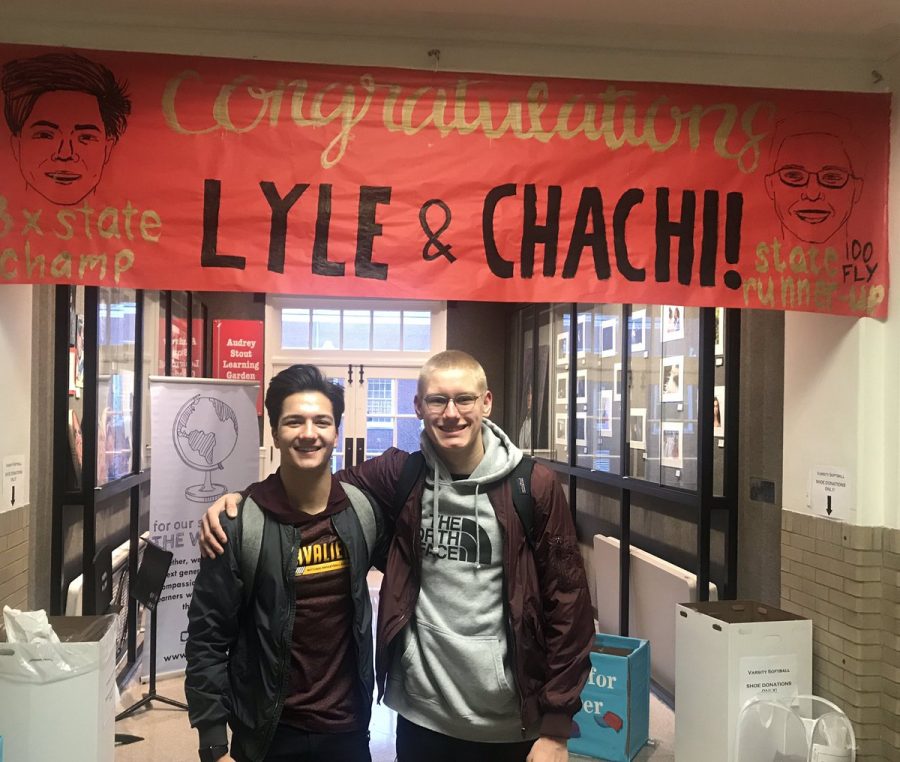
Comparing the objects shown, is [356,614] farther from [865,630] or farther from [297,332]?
[297,332]

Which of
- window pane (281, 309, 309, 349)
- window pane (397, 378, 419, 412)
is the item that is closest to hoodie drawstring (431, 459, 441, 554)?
window pane (397, 378, 419, 412)

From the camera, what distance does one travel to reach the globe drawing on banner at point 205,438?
365cm

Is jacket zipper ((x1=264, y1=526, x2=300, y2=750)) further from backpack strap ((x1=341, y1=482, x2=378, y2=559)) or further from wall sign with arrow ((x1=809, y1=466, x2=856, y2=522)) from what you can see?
wall sign with arrow ((x1=809, y1=466, x2=856, y2=522))

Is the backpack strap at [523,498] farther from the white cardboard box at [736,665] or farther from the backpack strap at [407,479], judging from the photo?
the white cardboard box at [736,665]

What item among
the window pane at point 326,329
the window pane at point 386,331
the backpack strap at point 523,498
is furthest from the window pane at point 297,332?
the backpack strap at point 523,498

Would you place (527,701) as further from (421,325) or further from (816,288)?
(421,325)

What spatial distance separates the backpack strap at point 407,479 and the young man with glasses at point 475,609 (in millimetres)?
24

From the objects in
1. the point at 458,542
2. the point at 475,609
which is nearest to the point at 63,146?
the point at 458,542

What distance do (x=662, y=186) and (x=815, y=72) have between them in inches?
25.5

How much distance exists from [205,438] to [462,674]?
8.01ft

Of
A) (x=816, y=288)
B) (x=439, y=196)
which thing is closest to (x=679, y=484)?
(x=816, y=288)

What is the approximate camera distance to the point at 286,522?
5.32 ft

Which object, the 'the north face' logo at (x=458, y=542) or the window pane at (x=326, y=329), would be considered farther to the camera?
the window pane at (x=326, y=329)

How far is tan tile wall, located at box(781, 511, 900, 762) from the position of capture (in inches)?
89.0
